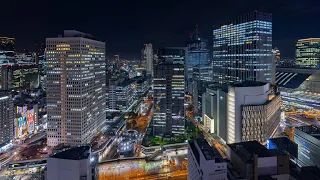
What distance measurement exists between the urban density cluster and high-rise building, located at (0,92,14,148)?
161 millimetres

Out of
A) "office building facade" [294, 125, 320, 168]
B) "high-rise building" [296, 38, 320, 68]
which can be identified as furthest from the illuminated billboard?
"high-rise building" [296, 38, 320, 68]

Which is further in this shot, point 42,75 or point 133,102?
point 42,75

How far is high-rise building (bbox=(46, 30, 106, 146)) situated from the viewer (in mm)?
38781

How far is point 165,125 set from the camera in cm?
4338

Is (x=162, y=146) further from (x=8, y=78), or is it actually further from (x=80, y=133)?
(x=8, y=78)

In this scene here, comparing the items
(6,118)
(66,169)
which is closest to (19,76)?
(6,118)

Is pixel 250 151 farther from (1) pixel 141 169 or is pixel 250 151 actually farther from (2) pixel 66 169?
(1) pixel 141 169

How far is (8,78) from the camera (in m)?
74.1

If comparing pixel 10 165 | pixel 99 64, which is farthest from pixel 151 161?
pixel 99 64

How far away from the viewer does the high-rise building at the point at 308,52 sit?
8506cm

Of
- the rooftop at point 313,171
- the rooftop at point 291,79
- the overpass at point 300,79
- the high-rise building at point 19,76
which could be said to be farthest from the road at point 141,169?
the high-rise building at point 19,76

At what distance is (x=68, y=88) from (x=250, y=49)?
37.9m

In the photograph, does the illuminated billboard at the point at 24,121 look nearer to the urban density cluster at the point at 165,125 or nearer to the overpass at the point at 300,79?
the urban density cluster at the point at 165,125

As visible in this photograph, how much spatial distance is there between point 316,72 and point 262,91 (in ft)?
151
